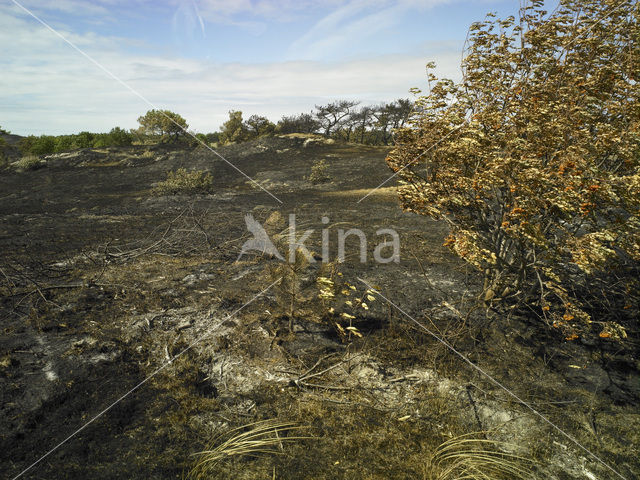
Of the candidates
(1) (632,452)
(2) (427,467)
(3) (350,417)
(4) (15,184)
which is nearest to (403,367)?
(3) (350,417)

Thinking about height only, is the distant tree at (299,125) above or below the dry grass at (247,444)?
above

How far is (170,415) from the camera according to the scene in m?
3.99

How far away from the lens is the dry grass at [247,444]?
11.0ft

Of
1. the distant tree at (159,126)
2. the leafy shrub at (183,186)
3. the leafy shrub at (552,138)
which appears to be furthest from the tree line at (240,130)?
the leafy shrub at (552,138)

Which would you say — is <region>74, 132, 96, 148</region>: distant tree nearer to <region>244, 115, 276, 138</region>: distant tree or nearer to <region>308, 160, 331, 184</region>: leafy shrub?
<region>244, 115, 276, 138</region>: distant tree

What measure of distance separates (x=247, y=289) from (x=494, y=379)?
4.51 metres

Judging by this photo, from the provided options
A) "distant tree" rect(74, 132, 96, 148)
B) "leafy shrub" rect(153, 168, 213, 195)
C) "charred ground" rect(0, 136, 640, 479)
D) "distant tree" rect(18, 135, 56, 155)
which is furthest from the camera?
"distant tree" rect(74, 132, 96, 148)

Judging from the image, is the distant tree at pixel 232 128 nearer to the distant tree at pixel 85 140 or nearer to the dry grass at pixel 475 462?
the distant tree at pixel 85 140

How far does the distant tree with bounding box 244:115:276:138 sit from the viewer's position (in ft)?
121

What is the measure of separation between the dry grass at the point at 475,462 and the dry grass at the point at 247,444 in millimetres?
1447

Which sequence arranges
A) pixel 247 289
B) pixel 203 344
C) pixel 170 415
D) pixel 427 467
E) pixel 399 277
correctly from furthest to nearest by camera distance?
pixel 399 277 → pixel 247 289 → pixel 203 344 → pixel 170 415 → pixel 427 467

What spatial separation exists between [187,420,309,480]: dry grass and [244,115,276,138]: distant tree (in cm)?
3591

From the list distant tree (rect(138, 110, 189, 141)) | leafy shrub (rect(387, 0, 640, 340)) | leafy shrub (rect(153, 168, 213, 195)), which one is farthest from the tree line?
leafy shrub (rect(387, 0, 640, 340))

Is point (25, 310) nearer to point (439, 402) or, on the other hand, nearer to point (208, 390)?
point (208, 390)
